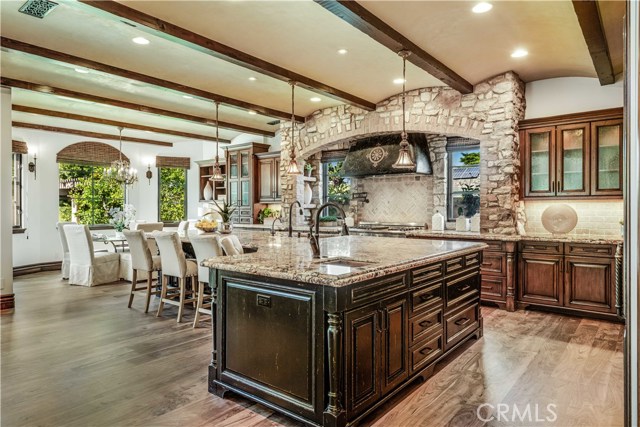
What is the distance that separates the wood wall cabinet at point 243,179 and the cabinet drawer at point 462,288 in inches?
237

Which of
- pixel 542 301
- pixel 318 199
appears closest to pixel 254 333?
pixel 542 301

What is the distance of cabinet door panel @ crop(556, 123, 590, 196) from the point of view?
4895mm

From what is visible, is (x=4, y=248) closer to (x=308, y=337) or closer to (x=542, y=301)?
(x=308, y=337)

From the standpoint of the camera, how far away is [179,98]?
6.47 meters

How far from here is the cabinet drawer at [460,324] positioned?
3.30 meters

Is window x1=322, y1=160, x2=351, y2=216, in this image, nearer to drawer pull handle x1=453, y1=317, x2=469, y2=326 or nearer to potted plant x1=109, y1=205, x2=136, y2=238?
potted plant x1=109, y1=205, x2=136, y2=238

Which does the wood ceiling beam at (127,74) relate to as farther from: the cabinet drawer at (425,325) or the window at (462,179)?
the cabinet drawer at (425,325)

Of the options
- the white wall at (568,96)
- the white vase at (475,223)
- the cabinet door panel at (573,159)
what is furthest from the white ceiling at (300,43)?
the white vase at (475,223)

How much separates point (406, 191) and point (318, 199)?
2.05m

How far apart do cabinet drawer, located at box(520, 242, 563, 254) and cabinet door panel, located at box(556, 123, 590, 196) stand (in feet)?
2.41

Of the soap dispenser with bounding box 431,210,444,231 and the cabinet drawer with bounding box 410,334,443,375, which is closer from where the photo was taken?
the cabinet drawer with bounding box 410,334,443,375

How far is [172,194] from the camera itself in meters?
10.6

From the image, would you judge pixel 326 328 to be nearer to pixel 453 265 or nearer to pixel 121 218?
pixel 453 265

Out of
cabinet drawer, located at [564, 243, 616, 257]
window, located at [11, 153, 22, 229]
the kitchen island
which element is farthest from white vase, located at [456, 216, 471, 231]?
window, located at [11, 153, 22, 229]
